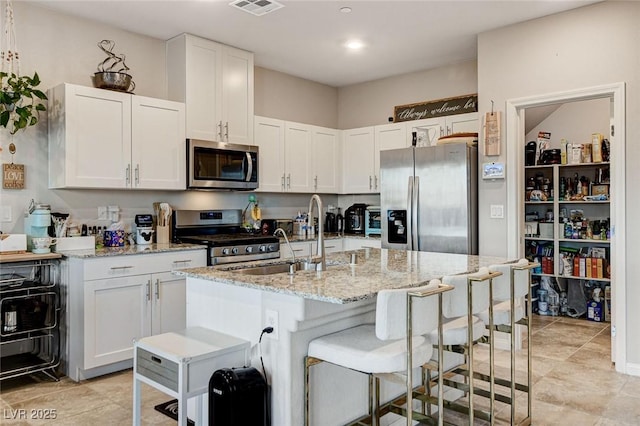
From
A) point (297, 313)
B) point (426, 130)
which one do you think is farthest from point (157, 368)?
point (426, 130)

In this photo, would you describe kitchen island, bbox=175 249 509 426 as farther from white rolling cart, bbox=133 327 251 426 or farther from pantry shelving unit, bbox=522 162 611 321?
pantry shelving unit, bbox=522 162 611 321

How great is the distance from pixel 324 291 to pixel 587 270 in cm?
428

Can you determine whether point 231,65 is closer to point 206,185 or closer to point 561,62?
point 206,185

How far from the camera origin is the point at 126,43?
13.9 feet

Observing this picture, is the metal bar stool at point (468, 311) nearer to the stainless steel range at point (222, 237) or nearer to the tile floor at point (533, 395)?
the tile floor at point (533, 395)

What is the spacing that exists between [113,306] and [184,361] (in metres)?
1.69

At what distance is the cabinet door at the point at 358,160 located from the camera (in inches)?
219

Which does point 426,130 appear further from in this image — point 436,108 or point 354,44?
point 354,44

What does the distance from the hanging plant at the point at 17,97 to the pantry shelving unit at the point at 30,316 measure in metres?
0.98

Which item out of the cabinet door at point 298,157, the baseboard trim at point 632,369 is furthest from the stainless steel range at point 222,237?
the baseboard trim at point 632,369

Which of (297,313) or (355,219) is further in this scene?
(355,219)

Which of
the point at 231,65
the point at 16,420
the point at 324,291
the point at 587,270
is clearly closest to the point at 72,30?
the point at 231,65

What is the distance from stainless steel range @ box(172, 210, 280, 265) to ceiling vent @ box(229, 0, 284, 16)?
1888mm

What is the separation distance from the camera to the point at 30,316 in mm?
3262
